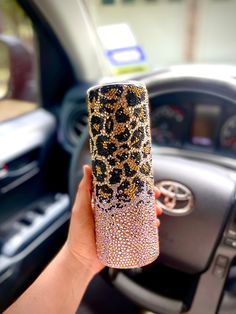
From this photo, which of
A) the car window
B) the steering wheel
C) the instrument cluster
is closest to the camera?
the steering wheel

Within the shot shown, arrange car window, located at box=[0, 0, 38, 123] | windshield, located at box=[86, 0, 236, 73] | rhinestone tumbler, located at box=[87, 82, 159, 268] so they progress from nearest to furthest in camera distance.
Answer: rhinestone tumbler, located at box=[87, 82, 159, 268] < car window, located at box=[0, 0, 38, 123] < windshield, located at box=[86, 0, 236, 73]

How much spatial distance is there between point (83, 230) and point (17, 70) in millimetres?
1179

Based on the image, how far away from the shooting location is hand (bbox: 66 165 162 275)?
70 cm

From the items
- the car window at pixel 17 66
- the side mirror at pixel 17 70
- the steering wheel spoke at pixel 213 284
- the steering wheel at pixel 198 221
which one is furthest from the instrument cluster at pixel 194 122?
the side mirror at pixel 17 70

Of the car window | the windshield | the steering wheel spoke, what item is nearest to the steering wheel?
the steering wheel spoke

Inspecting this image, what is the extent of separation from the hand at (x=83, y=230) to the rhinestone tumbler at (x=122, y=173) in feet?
0.28

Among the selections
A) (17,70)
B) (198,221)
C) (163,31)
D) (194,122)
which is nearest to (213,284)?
(198,221)

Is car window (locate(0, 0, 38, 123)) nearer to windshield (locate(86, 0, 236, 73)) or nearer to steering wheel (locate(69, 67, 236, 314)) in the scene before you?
windshield (locate(86, 0, 236, 73))

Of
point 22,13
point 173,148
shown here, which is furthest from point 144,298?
point 22,13

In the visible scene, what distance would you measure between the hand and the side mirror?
1079mm

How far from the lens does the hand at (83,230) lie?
702mm

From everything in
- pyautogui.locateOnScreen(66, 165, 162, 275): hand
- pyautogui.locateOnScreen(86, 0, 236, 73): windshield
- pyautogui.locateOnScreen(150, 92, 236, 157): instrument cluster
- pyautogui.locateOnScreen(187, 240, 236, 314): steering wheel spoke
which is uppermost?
pyautogui.locateOnScreen(86, 0, 236, 73): windshield

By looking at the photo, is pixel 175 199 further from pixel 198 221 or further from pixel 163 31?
pixel 163 31

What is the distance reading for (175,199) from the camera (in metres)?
0.88
